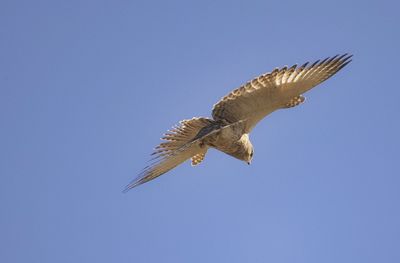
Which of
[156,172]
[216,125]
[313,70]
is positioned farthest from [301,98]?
[156,172]

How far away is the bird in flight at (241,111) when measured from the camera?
1378 cm

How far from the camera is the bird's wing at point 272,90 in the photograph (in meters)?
13.7

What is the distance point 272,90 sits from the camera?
13844 mm

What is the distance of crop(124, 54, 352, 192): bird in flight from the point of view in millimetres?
13781

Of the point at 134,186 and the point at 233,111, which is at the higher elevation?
the point at 233,111

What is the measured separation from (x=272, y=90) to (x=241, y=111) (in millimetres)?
614

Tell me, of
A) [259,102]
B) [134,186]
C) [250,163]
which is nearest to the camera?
[134,186]

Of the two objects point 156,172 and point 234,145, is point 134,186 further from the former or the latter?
point 234,145

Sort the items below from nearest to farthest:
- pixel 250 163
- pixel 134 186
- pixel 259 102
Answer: pixel 134 186 → pixel 259 102 → pixel 250 163

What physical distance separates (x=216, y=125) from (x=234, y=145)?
57 cm

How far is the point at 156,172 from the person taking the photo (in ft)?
46.9

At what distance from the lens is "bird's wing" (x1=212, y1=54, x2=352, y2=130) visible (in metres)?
13.7

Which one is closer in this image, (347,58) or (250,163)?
(347,58)

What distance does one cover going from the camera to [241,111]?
556 inches
